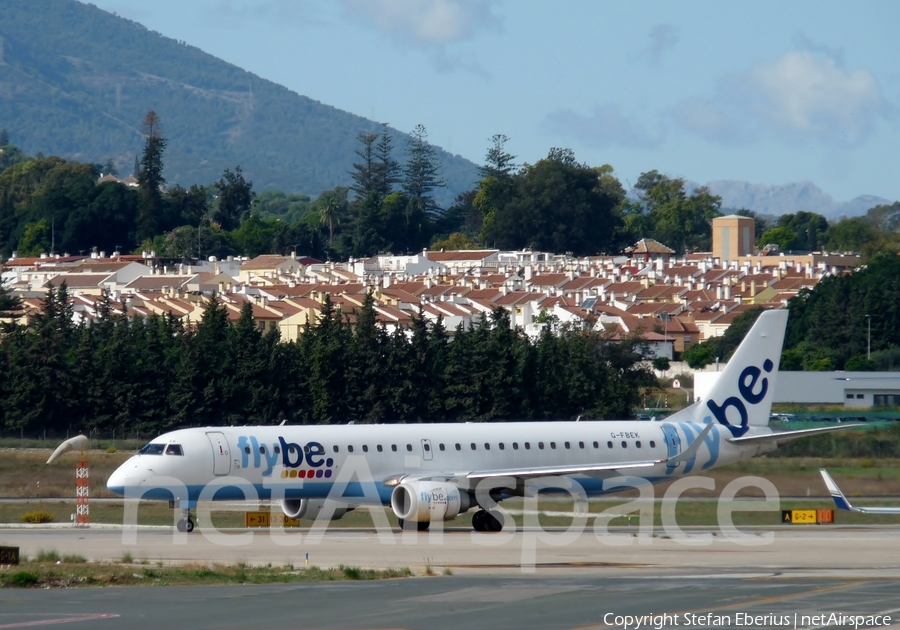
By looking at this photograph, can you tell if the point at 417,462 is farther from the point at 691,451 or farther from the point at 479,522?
the point at 691,451

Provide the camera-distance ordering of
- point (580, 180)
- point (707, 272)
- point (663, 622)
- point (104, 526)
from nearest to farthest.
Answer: point (663, 622) < point (104, 526) < point (707, 272) < point (580, 180)

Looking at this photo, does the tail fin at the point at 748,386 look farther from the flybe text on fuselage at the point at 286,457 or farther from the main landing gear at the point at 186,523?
the main landing gear at the point at 186,523

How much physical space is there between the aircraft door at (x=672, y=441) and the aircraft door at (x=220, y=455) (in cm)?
1167

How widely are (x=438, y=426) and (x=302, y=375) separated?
34.2 metres

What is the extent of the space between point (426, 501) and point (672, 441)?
8102 mm

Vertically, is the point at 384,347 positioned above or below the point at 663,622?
above

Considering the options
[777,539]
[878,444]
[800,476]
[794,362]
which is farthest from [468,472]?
[794,362]

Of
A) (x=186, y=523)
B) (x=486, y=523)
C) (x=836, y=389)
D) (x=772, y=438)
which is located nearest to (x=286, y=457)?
(x=186, y=523)

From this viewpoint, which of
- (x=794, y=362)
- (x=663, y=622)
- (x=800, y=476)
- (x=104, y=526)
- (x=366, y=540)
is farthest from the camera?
(x=794, y=362)

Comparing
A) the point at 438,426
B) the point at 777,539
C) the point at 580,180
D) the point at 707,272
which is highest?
the point at 580,180

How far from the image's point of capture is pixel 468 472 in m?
36.0

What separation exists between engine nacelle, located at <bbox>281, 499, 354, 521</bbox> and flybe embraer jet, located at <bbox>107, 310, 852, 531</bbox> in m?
0.02

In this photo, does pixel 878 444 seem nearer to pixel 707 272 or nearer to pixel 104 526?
pixel 104 526

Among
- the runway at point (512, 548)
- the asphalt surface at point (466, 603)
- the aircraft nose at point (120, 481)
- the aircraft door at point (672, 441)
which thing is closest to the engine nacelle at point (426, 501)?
the runway at point (512, 548)
